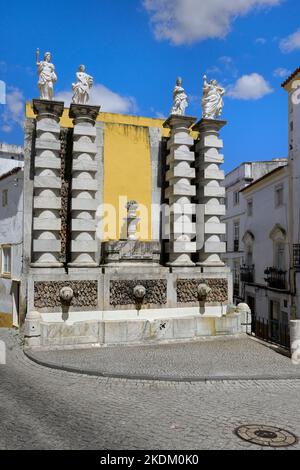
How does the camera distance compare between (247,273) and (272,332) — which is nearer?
(272,332)

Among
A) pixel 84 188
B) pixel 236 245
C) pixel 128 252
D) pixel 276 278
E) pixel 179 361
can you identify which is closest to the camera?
pixel 179 361

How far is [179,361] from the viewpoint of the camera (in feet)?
37.6

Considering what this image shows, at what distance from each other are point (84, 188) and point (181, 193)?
146 inches

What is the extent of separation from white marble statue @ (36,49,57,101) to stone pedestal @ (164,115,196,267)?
15.0ft

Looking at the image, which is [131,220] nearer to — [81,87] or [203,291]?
[203,291]

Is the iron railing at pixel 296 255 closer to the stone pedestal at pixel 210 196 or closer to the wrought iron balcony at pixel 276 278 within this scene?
the wrought iron balcony at pixel 276 278

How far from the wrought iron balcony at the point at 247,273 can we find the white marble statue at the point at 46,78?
21.2 metres

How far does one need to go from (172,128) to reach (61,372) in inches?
397

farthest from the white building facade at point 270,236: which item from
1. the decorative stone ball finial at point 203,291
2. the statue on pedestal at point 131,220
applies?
the statue on pedestal at point 131,220

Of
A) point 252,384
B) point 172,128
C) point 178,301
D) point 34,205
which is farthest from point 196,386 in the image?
point 172,128

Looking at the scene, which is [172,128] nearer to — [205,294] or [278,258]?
[205,294]

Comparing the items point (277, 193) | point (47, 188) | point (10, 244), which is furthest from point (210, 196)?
point (277, 193)

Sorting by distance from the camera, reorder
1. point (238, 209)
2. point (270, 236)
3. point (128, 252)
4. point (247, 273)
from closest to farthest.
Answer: point (128, 252) → point (270, 236) → point (247, 273) → point (238, 209)
